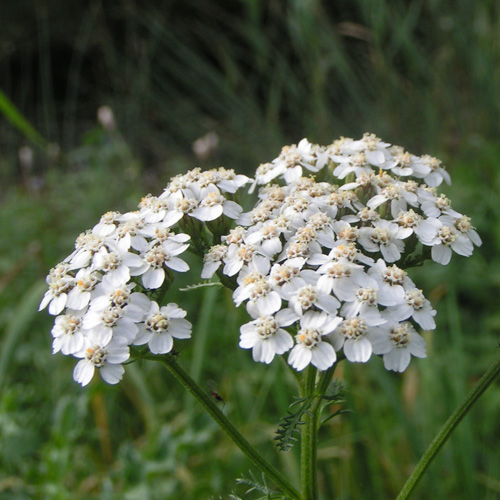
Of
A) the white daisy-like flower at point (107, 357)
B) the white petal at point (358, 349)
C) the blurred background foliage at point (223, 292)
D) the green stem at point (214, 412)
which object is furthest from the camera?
the blurred background foliage at point (223, 292)

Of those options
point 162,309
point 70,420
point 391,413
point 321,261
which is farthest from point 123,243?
point 391,413

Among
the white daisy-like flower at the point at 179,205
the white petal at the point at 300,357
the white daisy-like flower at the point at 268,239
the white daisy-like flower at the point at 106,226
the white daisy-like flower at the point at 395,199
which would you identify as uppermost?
the white daisy-like flower at the point at 395,199

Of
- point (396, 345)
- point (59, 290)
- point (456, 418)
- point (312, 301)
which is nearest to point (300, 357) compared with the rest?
point (312, 301)

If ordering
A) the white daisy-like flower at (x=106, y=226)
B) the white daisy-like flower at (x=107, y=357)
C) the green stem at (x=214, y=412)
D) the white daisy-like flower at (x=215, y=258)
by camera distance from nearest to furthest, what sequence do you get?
the white daisy-like flower at (x=107, y=357), the green stem at (x=214, y=412), the white daisy-like flower at (x=215, y=258), the white daisy-like flower at (x=106, y=226)

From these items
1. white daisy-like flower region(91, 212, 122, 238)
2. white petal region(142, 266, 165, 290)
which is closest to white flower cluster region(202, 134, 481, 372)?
white petal region(142, 266, 165, 290)

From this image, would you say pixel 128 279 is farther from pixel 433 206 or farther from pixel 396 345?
pixel 433 206

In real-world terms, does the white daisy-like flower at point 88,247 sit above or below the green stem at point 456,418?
above

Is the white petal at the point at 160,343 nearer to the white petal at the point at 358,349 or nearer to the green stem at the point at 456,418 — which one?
the white petal at the point at 358,349

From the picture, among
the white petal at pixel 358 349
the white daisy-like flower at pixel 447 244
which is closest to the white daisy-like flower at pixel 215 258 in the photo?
the white petal at pixel 358 349

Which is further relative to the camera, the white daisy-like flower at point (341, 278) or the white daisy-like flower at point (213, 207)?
the white daisy-like flower at point (213, 207)
